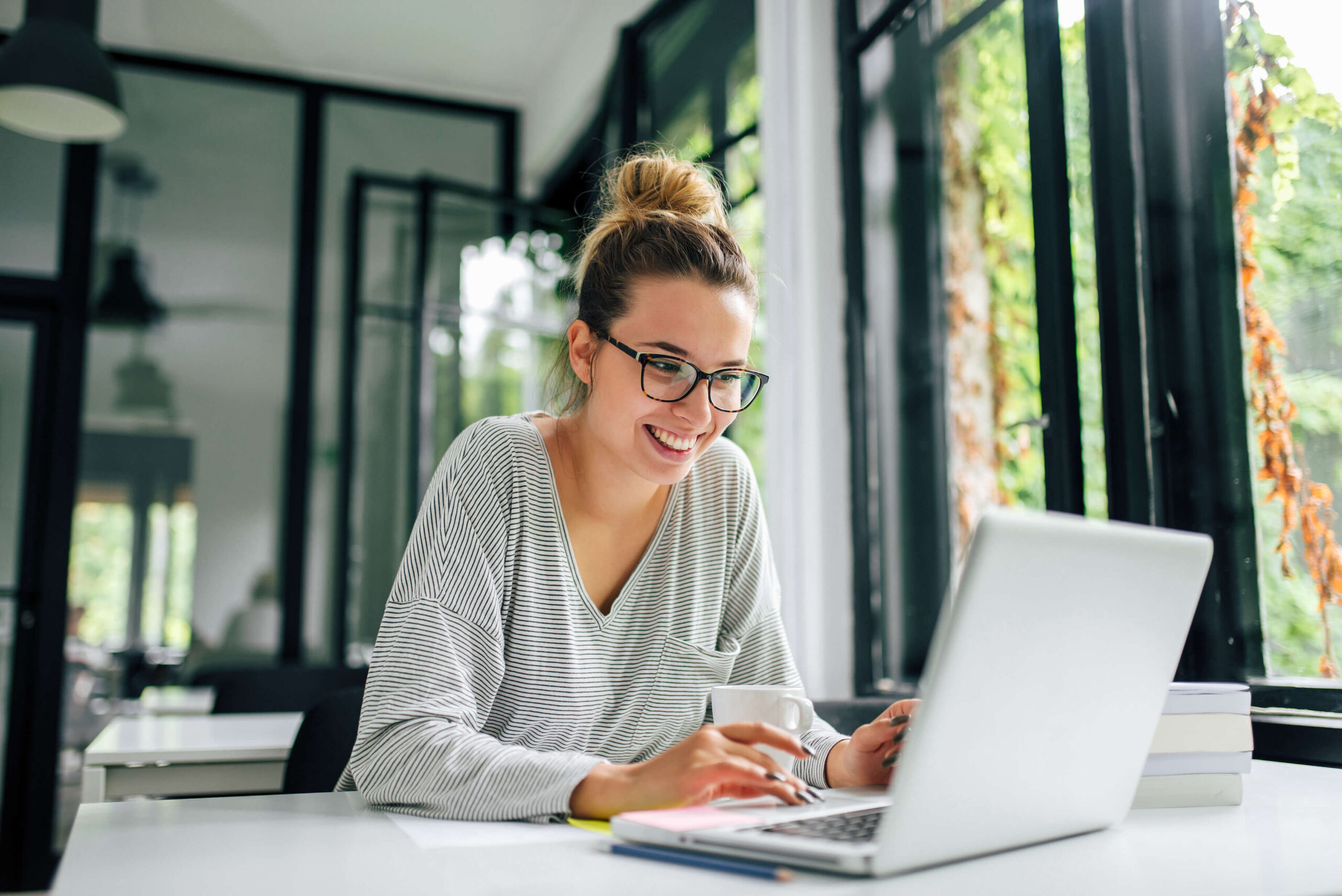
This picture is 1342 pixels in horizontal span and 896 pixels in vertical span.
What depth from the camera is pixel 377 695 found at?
1.06 metres

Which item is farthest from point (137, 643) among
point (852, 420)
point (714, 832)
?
point (714, 832)

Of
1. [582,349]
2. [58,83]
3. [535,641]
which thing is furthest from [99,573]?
[535,641]

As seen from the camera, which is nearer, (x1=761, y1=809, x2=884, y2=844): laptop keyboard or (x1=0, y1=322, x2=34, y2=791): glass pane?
(x1=761, y1=809, x2=884, y2=844): laptop keyboard

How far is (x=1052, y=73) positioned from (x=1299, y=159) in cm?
58

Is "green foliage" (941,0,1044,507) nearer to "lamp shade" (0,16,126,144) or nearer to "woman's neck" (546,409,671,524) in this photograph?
"woman's neck" (546,409,671,524)

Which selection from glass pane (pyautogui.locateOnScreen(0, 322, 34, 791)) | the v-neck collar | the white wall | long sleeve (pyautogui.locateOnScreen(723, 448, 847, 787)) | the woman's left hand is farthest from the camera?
glass pane (pyautogui.locateOnScreen(0, 322, 34, 791))

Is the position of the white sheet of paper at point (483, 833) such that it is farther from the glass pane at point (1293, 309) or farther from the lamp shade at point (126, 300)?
the lamp shade at point (126, 300)

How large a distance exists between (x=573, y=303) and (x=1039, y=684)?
1024 mm

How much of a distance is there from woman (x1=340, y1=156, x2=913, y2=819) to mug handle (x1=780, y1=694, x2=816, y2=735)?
0.27 feet

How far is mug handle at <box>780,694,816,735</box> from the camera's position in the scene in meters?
0.96

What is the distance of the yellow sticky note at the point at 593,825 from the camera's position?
887mm

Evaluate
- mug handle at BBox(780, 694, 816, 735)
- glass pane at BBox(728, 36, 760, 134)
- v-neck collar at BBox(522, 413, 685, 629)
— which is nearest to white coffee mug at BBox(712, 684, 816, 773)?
mug handle at BBox(780, 694, 816, 735)

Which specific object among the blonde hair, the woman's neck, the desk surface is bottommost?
the desk surface

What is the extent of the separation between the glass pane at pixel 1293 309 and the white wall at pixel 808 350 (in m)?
1.25
